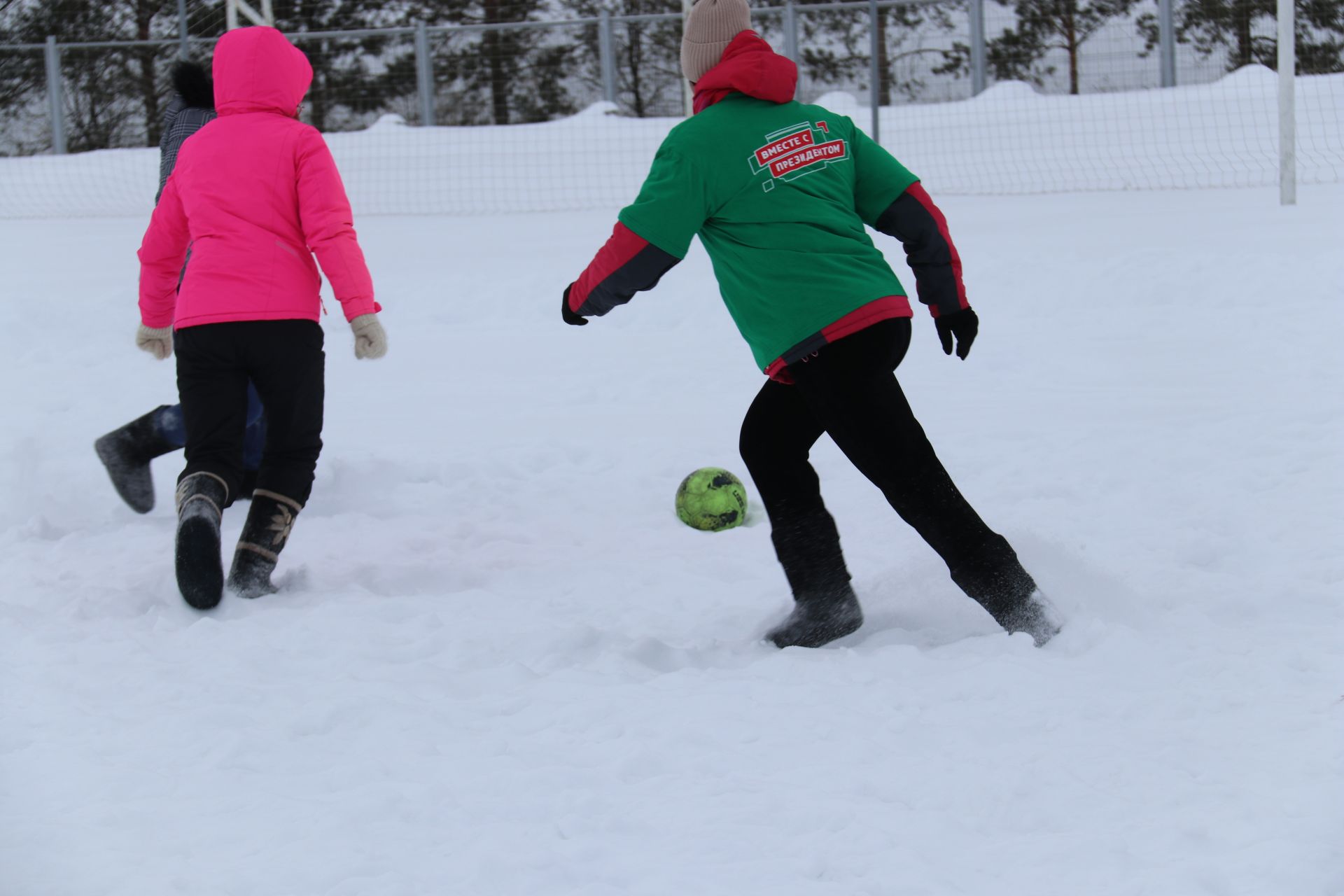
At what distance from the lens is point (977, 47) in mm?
16188

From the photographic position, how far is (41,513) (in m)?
4.54

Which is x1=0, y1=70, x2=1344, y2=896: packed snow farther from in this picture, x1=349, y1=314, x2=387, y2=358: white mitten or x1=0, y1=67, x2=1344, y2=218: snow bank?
x1=0, y1=67, x2=1344, y2=218: snow bank

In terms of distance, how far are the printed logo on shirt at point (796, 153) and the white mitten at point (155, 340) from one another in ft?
6.78

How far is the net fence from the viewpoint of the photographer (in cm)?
1366

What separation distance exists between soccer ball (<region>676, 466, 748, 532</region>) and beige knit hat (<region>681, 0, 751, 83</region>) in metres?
1.70

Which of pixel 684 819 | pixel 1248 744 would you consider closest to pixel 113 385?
pixel 684 819

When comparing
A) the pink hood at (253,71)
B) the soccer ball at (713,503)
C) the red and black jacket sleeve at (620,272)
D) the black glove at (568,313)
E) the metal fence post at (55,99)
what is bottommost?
the soccer ball at (713,503)

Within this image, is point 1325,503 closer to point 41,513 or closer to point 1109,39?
point 41,513

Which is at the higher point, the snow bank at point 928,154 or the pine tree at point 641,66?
the pine tree at point 641,66

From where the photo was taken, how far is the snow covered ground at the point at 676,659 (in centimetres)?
203

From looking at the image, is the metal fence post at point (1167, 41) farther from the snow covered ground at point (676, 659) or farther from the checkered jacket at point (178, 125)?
the checkered jacket at point (178, 125)

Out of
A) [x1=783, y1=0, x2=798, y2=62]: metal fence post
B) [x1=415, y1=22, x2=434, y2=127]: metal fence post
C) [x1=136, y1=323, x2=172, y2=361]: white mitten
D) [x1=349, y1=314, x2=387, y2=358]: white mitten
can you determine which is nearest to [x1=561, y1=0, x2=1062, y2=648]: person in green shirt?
[x1=349, y1=314, x2=387, y2=358]: white mitten

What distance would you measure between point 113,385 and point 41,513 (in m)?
2.19

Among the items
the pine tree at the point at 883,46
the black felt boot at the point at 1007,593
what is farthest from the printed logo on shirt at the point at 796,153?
the pine tree at the point at 883,46
